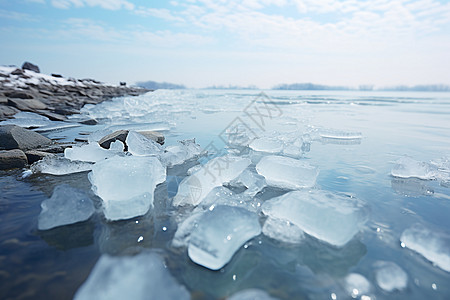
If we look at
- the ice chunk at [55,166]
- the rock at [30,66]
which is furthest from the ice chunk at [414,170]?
the rock at [30,66]

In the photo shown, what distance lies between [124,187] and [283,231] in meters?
0.97

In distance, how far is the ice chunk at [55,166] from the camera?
6.48 feet

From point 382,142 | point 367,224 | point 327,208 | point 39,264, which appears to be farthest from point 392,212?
point 382,142

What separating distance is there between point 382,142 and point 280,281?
3.55 m

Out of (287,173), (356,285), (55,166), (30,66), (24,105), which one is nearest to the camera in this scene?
(356,285)

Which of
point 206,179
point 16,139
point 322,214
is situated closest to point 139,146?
point 206,179

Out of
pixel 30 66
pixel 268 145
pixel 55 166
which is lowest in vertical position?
pixel 268 145

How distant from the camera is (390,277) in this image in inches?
37.3

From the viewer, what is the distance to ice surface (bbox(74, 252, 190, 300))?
0.77 m

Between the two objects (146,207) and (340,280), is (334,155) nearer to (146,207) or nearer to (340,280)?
(340,280)

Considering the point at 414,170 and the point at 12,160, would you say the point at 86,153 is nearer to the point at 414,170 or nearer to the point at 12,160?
the point at 12,160

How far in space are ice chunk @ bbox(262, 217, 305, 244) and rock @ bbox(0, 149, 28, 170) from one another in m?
2.26

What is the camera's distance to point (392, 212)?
1.50 meters

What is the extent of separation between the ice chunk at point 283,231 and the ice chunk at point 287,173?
0.58m
